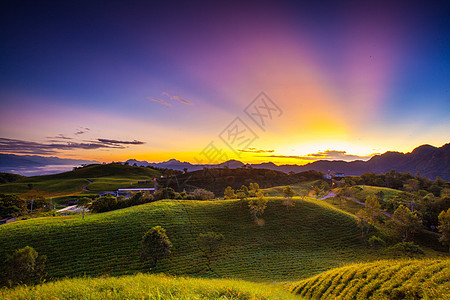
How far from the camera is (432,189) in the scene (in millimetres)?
92938

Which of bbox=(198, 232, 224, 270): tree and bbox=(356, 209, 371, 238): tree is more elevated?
bbox=(356, 209, 371, 238): tree

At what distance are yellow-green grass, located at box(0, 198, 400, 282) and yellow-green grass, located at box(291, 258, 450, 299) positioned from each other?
1532 cm

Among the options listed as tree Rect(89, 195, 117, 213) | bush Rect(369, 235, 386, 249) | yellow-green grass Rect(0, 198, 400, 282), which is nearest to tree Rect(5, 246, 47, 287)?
yellow-green grass Rect(0, 198, 400, 282)

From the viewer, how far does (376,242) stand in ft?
128

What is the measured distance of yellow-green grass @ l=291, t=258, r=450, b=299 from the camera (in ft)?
26.8

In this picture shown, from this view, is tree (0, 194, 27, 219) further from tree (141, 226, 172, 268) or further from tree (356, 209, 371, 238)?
tree (356, 209, 371, 238)

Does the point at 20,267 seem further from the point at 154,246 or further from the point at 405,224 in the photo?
the point at 405,224

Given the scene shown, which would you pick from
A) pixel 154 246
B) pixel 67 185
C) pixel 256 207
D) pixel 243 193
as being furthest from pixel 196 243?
pixel 67 185

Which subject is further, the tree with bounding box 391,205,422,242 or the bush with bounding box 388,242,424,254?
the tree with bounding box 391,205,422,242

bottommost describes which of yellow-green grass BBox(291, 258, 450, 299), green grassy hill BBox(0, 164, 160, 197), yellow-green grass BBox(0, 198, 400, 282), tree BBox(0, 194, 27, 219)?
green grassy hill BBox(0, 164, 160, 197)

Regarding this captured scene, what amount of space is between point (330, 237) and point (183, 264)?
34.6 m

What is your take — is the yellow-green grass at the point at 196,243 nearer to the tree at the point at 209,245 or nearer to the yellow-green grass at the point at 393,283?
the tree at the point at 209,245

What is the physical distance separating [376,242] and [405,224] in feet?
32.1

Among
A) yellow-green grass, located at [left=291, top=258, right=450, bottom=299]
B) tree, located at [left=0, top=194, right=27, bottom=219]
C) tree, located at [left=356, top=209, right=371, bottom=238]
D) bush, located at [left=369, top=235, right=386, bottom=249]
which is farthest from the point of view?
tree, located at [left=0, top=194, right=27, bottom=219]
